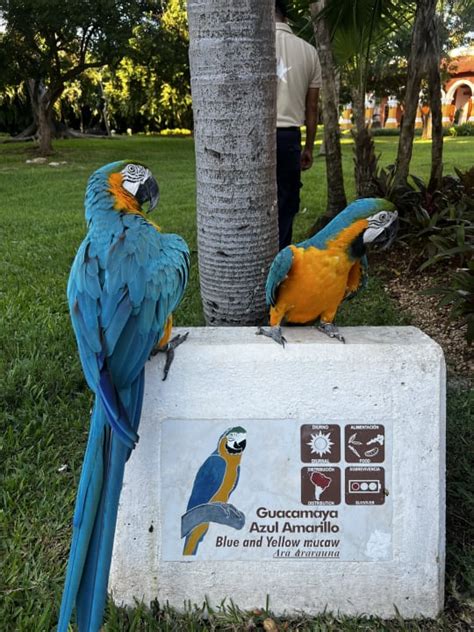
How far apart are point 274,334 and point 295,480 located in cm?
43

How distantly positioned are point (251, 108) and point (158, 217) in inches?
185

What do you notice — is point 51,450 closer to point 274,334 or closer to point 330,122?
point 274,334

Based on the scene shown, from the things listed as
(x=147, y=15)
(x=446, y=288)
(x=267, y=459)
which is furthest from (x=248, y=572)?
(x=147, y=15)

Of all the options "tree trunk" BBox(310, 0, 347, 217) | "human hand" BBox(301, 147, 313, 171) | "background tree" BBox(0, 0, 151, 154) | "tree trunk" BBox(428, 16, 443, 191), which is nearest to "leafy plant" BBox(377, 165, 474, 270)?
"tree trunk" BBox(428, 16, 443, 191)

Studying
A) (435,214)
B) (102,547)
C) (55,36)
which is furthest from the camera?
(55,36)

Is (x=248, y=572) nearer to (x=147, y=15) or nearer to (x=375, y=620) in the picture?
(x=375, y=620)

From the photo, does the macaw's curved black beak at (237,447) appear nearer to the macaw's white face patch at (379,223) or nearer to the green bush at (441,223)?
the macaw's white face patch at (379,223)

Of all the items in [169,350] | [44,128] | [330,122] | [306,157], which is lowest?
[169,350]

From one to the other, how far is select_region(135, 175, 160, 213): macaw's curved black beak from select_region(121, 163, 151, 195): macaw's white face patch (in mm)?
13

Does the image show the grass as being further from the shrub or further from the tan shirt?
the shrub

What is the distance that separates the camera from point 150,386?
1.65 metres

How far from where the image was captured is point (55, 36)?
14.3 m

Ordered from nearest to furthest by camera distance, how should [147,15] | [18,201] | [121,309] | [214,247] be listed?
[121,309] → [214,247] → [18,201] → [147,15]

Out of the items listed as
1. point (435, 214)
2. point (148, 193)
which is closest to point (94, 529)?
point (148, 193)
